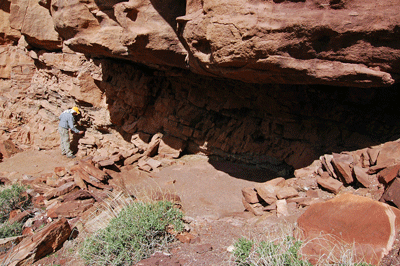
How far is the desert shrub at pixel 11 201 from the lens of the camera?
407 cm

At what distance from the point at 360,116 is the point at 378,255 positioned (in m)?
2.72

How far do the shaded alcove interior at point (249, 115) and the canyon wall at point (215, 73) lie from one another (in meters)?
0.02

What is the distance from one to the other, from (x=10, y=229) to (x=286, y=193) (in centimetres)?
358

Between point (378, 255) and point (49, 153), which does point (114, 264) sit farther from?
point (49, 153)

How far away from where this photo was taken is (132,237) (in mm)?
2877

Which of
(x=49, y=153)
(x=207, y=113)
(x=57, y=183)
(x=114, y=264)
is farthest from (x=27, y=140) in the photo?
(x=114, y=264)

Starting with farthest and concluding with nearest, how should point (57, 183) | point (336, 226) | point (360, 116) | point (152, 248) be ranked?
point (57, 183)
point (360, 116)
point (152, 248)
point (336, 226)

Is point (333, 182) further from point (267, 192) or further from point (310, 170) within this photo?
point (267, 192)

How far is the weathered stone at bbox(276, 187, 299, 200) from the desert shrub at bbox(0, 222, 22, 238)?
3423mm

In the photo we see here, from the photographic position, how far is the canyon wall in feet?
9.38

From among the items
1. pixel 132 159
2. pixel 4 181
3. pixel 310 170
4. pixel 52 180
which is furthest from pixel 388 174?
pixel 4 181

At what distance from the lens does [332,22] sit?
272 centimetres

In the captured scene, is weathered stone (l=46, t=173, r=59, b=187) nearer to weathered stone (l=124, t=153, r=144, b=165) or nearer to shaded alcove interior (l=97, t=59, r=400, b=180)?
weathered stone (l=124, t=153, r=144, b=165)

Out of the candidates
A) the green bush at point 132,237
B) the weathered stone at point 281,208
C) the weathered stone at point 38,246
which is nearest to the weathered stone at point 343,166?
the weathered stone at point 281,208
